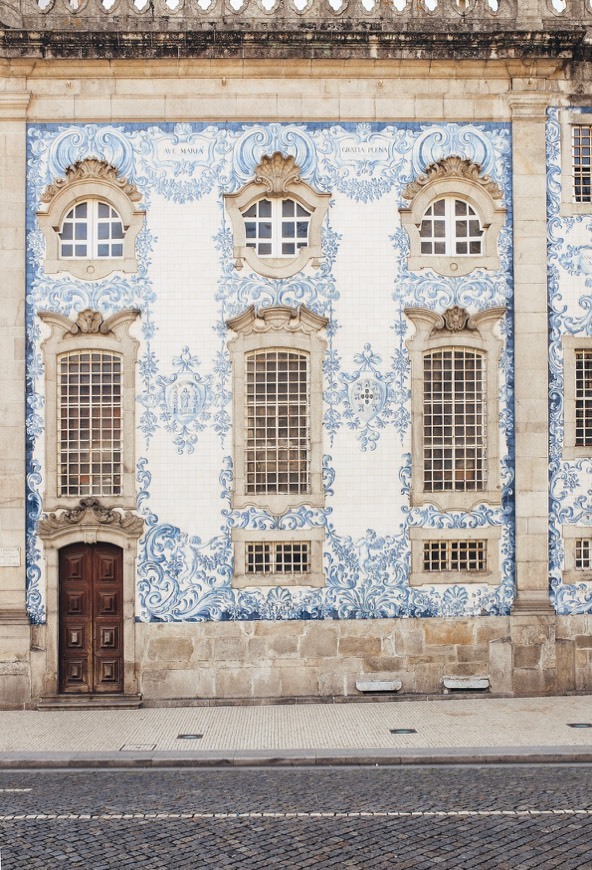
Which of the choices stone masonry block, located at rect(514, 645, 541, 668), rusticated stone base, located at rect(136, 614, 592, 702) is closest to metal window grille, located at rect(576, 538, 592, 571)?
rusticated stone base, located at rect(136, 614, 592, 702)

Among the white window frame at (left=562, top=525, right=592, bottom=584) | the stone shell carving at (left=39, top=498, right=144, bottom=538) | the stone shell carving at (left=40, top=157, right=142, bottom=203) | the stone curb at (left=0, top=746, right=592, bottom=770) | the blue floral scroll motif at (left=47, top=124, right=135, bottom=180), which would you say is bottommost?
the stone curb at (left=0, top=746, right=592, bottom=770)

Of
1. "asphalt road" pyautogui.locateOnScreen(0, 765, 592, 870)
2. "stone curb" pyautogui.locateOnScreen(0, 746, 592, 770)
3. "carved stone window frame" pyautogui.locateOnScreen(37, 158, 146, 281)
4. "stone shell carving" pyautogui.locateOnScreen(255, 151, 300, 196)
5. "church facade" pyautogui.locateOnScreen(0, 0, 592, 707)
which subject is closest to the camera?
"asphalt road" pyautogui.locateOnScreen(0, 765, 592, 870)

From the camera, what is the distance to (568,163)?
15477 mm

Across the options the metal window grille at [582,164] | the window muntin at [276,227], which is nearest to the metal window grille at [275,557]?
the window muntin at [276,227]

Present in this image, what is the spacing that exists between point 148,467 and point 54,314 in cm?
281

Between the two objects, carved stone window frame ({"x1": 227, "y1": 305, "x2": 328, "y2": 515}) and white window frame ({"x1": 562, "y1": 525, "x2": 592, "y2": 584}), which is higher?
carved stone window frame ({"x1": 227, "y1": 305, "x2": 328, "y2": 515})

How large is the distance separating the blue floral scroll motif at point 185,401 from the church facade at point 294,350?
50 mm

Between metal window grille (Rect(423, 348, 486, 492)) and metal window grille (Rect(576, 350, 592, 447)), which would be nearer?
metal window grille (Rect(423, 348, 486, 492))

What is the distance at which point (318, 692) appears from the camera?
14812mm

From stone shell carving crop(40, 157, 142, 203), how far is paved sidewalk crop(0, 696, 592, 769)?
799 cm

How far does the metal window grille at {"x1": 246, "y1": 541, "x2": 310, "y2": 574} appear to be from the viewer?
15023 mm

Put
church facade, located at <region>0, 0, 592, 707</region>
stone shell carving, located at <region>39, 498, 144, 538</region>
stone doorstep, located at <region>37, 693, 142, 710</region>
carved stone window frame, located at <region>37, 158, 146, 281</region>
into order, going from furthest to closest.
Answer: carved stone window frame, located at <region>37, 158, 146, 281</region>
church facade, located at <region>0, 0, 592, 707</region>
stone shell carving, located at <region>39, 498, 144, 538</region>
stone doorstep, located at <region>37, 693, 142, 710</region>

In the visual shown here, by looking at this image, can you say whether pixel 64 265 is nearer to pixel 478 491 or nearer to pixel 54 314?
pixel 54 314

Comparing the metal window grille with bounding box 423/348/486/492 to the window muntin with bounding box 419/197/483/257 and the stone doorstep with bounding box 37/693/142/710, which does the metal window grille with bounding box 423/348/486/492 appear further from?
the stone doorstep with bounding box 37/693/142/710
